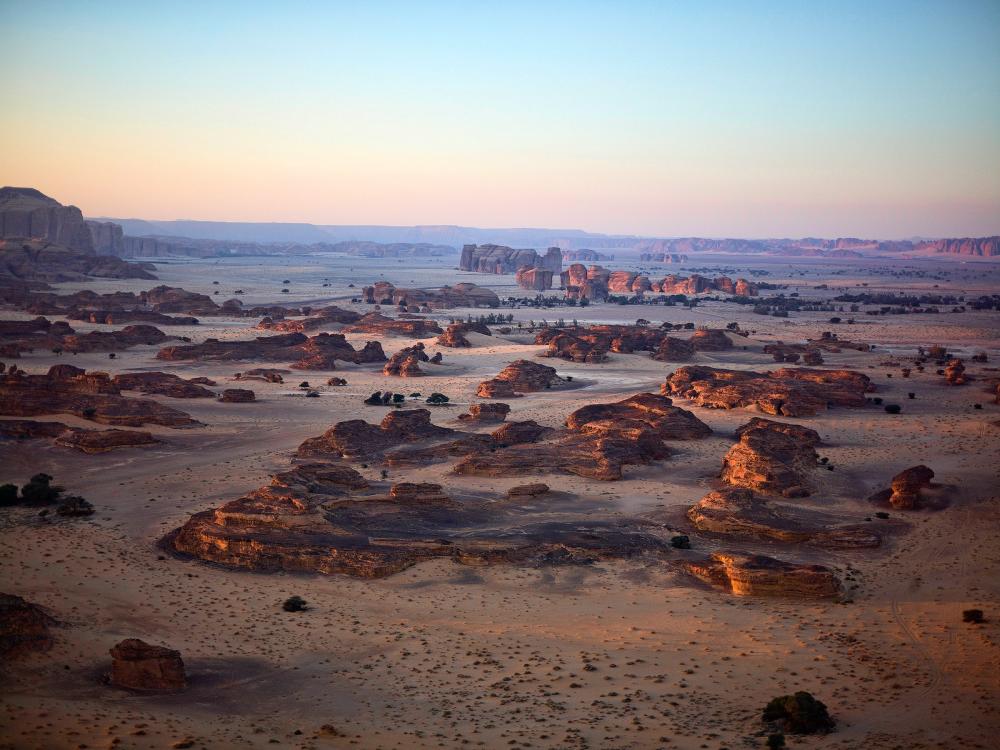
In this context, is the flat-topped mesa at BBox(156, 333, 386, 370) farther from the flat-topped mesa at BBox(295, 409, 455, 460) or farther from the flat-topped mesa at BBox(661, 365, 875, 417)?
the flat-topped mesa at BBox(661, 365, 875, 417)

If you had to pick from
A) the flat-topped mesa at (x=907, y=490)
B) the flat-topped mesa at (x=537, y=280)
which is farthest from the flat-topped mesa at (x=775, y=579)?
the flat-topped mesa at (x=537, y=280)

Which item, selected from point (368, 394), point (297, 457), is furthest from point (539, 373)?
point (297, 457)

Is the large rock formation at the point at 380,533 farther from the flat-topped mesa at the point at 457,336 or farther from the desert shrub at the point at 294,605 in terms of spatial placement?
the flat-topped mesa at the point at 457,336

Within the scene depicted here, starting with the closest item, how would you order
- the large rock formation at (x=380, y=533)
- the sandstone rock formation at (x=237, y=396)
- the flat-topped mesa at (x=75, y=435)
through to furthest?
the large rock formation at (x=380, y=533) → the flat-topped mesa at (x=75, y=435) → the sandstone rock formation at (x=237, y=396)

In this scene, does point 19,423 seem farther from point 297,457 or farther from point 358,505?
point 358,505

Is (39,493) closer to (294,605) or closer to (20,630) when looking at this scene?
(20,630)

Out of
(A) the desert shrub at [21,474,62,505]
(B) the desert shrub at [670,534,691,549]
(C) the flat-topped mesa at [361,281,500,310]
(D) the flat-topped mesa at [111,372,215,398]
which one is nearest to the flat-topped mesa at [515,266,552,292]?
(C) the flat-topped mesa at [361,281,500,310]

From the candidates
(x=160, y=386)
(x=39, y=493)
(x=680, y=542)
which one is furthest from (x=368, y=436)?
(x=160, y=386)
